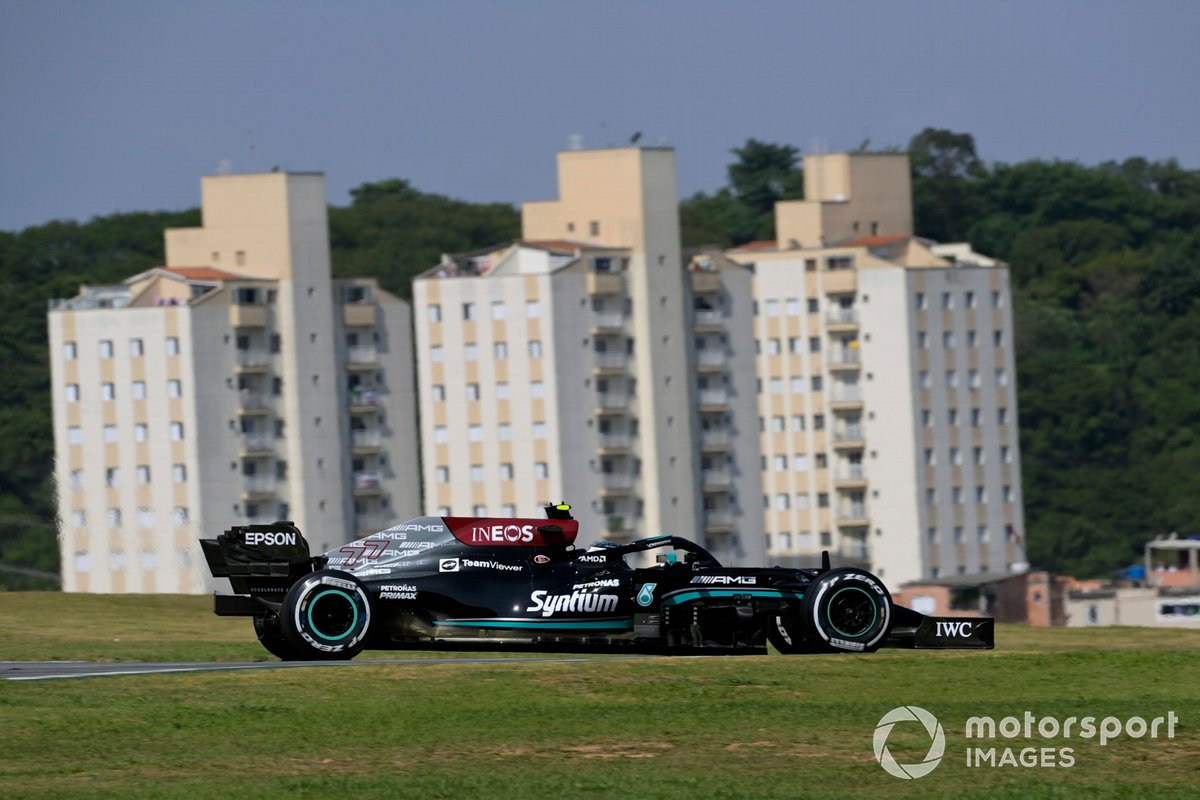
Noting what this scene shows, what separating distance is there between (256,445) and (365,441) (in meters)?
6.03

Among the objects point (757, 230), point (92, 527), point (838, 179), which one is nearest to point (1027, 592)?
point (838, 179)

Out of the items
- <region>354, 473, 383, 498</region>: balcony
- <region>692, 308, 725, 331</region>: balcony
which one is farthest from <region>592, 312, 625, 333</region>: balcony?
<region>354, 473, 383, 498</region>: balcony

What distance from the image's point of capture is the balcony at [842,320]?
119875mm

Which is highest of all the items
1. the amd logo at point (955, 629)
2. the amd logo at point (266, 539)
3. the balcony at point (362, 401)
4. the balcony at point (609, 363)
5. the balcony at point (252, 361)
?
the balcony at point (252, 361)

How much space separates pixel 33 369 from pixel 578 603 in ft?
378

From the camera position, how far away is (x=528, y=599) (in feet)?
73.2

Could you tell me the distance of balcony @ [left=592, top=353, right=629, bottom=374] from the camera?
109 m

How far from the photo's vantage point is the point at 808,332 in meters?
121

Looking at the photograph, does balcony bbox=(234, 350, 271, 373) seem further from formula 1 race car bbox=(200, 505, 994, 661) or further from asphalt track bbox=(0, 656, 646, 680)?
formula 1 race car bbox=(200, 505, 994, 661)

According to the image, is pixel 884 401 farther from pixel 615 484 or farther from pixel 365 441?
pixel 365 441

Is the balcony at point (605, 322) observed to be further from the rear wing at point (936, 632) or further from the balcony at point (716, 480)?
the rear wing at point (936, 632)

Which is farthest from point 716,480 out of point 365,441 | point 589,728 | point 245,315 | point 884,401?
point 589,728

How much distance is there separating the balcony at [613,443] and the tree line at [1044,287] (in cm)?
2723

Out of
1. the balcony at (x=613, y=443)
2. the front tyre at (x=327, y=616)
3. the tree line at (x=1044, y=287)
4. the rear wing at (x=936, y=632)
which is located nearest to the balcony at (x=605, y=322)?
the balcony at (x=613, y=443)
